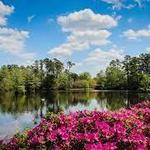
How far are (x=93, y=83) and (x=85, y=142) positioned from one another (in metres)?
147

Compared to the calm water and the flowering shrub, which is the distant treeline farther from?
the flowering shrub

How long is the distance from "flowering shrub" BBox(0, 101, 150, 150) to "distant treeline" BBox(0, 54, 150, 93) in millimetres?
107333

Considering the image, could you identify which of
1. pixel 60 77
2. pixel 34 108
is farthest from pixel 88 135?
pixel 60 77

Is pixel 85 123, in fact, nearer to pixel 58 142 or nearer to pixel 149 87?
pixel 58 142

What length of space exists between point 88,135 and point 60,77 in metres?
132

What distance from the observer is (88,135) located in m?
6.24

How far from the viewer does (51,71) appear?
14450 cm

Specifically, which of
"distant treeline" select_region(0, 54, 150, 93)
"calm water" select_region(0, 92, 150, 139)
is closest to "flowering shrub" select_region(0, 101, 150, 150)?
"calm water" select_region(0, 92, 150, 139)

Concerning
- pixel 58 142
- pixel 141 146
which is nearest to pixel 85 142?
pixel 58 142

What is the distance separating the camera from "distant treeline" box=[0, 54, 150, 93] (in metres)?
125

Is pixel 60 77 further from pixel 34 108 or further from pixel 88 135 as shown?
pixel 88 135

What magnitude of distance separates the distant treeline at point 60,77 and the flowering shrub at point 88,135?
107333 millimetres

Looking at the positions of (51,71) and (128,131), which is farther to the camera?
(51,71)

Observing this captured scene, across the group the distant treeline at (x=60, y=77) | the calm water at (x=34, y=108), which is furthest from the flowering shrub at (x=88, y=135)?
the distant treeline at (x=60, y=77)
